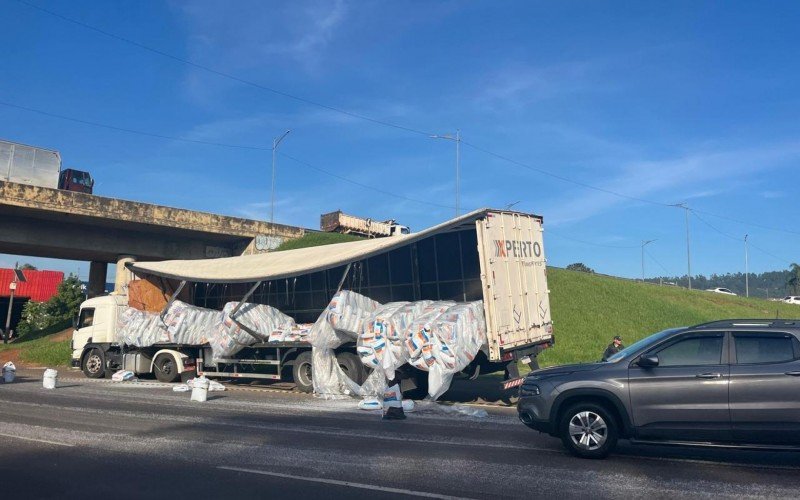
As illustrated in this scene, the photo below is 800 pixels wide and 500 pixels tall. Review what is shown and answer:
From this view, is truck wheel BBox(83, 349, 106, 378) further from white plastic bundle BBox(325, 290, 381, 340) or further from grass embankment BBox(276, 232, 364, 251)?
grass embankment BBox(276, 232, 364, 251)

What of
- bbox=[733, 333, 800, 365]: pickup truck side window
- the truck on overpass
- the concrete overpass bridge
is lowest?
bbox=[733, 333, 800, 365]: pickup truck side window

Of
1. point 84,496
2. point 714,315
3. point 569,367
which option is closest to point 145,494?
point 84,496

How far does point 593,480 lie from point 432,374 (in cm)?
630

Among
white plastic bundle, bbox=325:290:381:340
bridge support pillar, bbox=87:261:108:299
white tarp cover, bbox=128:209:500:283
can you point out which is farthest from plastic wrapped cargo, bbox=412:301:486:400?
bridge support pillar, bbox=87:261:108:299

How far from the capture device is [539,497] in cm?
598

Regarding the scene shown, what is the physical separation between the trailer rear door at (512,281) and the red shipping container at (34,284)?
153 feet

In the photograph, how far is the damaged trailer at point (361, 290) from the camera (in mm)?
13156

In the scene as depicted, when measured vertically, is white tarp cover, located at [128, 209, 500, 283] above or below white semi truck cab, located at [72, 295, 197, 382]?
above

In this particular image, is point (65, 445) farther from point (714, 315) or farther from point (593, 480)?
point (714, 315)

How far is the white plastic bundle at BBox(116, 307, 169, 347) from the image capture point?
19000 millimetres

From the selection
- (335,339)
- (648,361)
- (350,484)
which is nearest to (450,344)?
(335,339)

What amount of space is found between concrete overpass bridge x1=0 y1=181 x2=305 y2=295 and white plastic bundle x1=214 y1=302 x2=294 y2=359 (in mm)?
14450

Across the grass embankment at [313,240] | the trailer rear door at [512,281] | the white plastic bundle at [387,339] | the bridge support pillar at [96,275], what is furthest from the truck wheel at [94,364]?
the bridge support pillar at [96,275]

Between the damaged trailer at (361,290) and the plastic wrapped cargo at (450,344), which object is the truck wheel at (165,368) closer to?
the damaged trailer at (361,290)
